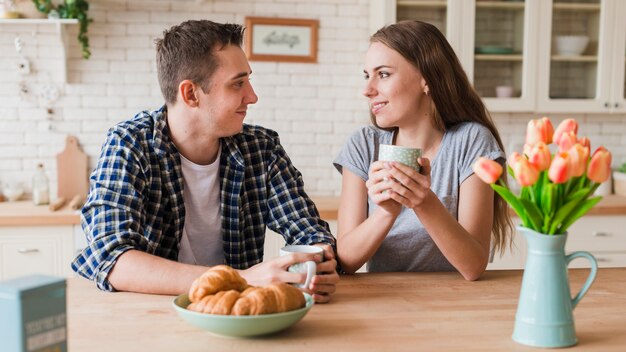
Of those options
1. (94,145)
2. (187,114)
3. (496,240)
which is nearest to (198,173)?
(187,114)

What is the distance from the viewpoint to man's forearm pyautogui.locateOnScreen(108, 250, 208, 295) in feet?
5.68

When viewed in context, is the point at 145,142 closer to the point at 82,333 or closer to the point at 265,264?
the point at 265,264

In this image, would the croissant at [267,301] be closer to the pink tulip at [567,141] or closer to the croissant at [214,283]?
the croissant at [214,283]

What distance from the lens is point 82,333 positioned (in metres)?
1.44

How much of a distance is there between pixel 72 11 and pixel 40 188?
93 centimetres

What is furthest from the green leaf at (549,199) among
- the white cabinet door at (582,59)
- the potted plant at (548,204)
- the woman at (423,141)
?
the white cabinet door at (582,59)

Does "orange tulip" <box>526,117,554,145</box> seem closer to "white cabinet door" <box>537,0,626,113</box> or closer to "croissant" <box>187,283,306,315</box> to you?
"croissant" <box>187,283,306,315</box>

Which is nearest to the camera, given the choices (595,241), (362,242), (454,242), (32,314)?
(32,314)

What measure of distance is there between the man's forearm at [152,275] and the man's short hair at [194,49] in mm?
632

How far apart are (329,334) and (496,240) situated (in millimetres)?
1080

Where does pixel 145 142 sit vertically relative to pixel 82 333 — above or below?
above

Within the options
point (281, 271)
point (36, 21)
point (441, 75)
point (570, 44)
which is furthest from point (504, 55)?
point (281, 271)

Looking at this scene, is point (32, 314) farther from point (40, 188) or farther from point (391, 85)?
point (40, 188)

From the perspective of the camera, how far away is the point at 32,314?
1.09m
